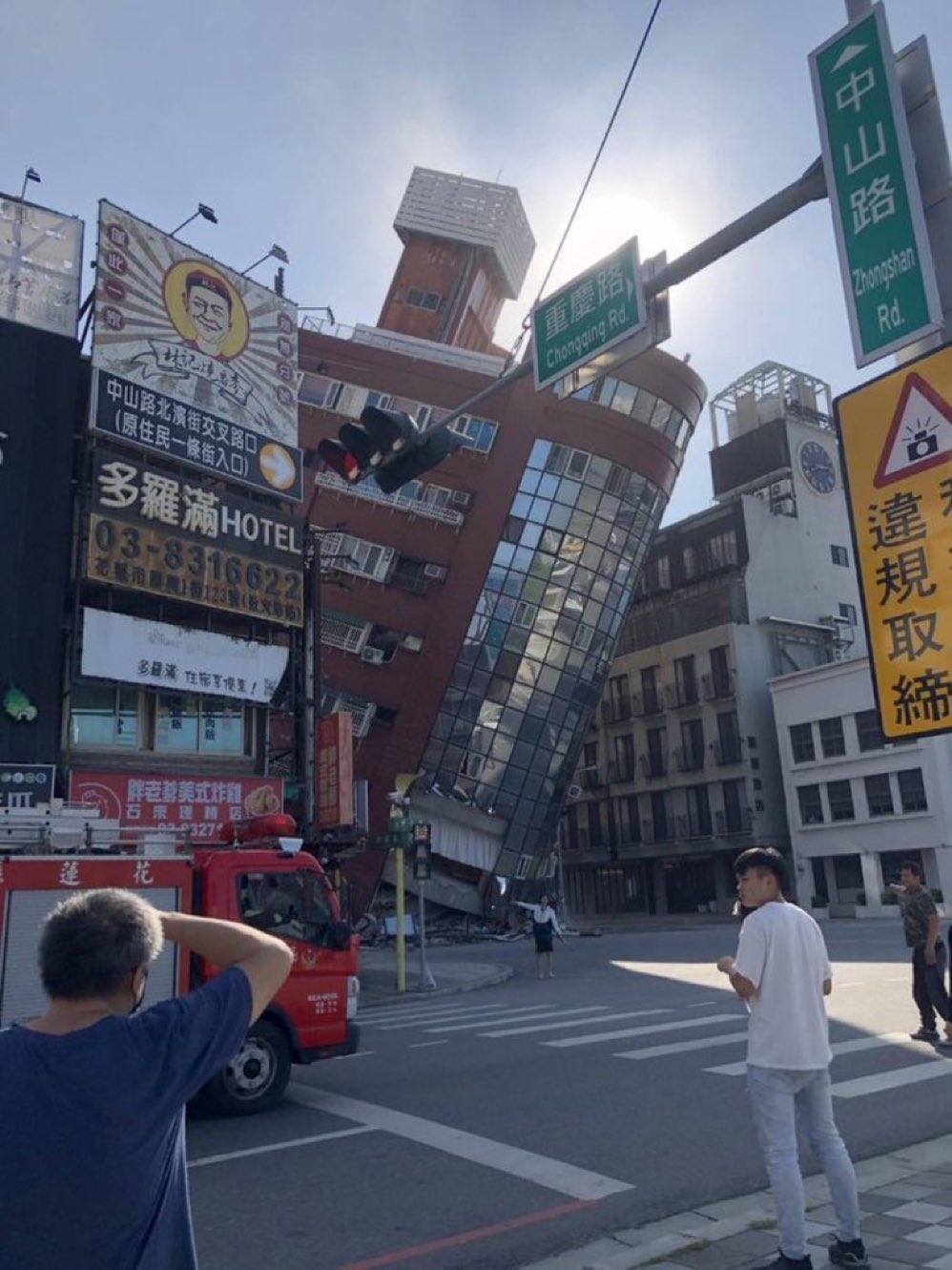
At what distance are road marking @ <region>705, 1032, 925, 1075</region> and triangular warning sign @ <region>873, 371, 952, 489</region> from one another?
655 centimetres

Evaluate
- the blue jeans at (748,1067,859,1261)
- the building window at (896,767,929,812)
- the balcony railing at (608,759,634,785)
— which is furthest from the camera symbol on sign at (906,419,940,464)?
the balcony railing at (608,759,634,785)

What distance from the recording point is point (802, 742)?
5109cm

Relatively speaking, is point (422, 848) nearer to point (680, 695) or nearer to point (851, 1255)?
point (851, 1255)

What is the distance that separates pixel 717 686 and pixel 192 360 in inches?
1460

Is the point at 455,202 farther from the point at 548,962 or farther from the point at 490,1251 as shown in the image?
the point at 490,1251

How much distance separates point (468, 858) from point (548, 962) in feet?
60.1

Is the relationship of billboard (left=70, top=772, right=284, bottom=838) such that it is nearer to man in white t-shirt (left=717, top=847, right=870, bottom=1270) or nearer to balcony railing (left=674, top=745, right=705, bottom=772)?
man in white t-shirt (left=717, top=847, right=870, bottom=1270)

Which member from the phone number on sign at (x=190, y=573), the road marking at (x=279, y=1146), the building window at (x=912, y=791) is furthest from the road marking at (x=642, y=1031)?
the building window at (x=912, y=791)

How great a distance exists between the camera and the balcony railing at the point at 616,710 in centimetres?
6044

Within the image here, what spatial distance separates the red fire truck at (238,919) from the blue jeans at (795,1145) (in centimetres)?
533

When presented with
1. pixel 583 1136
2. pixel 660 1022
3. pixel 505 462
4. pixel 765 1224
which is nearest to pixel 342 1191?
pixel 583 1136

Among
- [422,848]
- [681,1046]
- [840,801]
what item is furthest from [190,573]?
[840,801]

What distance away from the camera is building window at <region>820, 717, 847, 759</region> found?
161 feet

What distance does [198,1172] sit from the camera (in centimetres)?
705
